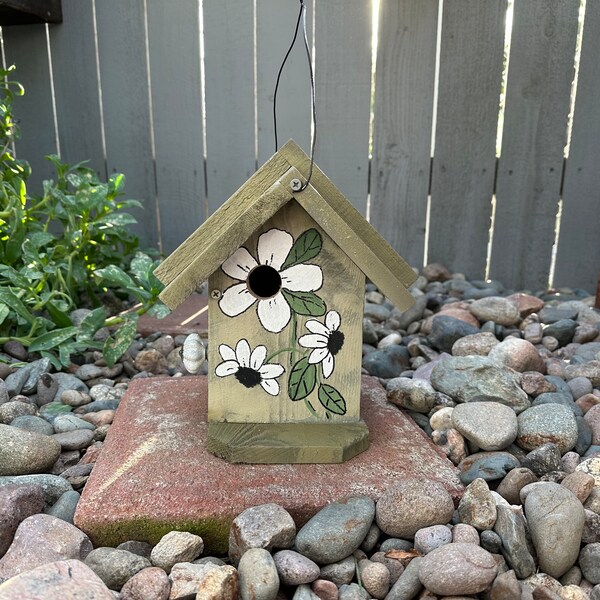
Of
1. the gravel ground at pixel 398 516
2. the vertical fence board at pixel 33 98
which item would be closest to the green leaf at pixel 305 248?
the gravel ground at pixel 398 516

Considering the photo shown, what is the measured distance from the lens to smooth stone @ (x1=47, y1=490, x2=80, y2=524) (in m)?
1.46

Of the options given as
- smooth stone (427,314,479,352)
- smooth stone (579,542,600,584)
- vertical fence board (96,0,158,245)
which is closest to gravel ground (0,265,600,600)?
smooth stone (579,542,600,584)

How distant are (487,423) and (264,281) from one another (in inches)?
28.9

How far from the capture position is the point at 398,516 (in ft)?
4.54

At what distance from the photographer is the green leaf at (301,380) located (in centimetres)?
163

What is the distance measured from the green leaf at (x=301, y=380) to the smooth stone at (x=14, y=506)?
0.66 m

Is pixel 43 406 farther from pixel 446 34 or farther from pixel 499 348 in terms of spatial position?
pixel 446 34

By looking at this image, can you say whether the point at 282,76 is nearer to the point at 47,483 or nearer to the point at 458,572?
the point at 47,483

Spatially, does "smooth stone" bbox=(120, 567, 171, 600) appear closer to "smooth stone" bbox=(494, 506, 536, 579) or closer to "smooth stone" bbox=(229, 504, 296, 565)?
"smooth stone" bbox=(229, 504, 296, 565)

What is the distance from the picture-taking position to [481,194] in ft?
11.2

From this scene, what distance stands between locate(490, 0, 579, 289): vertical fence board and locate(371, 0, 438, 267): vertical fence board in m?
0.41

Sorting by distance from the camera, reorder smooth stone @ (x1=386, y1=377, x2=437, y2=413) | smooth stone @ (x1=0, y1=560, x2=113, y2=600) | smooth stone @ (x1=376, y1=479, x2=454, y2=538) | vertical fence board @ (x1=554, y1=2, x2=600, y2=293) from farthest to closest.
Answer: vertical fence board @ (x1=554, y1=2, x2=600, y2=293), smooth stone @ (x1=386, y1=377, x2=437, y2=413), smooth stone @ (x1=376, y1=479, x2=454, y2=538), smooth stone @ (x1=0, y1=560, x2=113, y2=600)

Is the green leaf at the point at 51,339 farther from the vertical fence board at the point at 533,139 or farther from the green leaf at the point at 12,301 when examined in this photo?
the vertical fence board at the point at 533,139

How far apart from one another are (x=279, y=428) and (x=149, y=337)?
1183 millimetres
